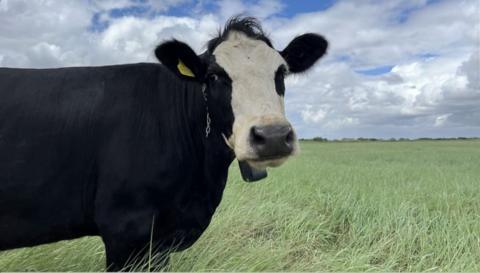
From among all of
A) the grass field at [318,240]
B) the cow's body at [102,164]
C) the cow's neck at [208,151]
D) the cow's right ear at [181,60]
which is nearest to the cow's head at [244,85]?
the cow's right ear at [181,60]

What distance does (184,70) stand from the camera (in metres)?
4.62

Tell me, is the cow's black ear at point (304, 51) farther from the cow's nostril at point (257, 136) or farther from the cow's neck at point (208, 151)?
the cow's nostril at point (257, 136)

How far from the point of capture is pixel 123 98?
15.8 feet

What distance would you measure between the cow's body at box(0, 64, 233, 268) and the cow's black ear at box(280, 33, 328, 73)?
1133 mm

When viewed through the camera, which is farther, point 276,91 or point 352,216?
point 352,216

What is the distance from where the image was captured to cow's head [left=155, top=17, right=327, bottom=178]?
3781mm

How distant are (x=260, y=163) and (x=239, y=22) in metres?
1.73

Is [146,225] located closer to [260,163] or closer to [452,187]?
[260,163]

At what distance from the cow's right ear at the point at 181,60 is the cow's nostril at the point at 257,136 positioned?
108 centimetres

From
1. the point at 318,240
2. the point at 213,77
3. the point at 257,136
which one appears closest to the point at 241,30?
the point at 213,77

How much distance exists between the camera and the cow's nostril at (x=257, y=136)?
373 centimetres

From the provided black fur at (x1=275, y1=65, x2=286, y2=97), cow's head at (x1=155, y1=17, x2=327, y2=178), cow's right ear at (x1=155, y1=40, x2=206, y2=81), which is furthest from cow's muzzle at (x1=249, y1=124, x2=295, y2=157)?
cow's right ear at (x1=155, y1=40, x2=206, y2=81)

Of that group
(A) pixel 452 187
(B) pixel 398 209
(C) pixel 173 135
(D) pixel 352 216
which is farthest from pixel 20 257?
(A) pixel 452 187

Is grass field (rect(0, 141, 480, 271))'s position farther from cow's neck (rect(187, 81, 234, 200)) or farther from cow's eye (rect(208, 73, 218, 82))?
cow's eye (rect(208, 73, 218, 82))
